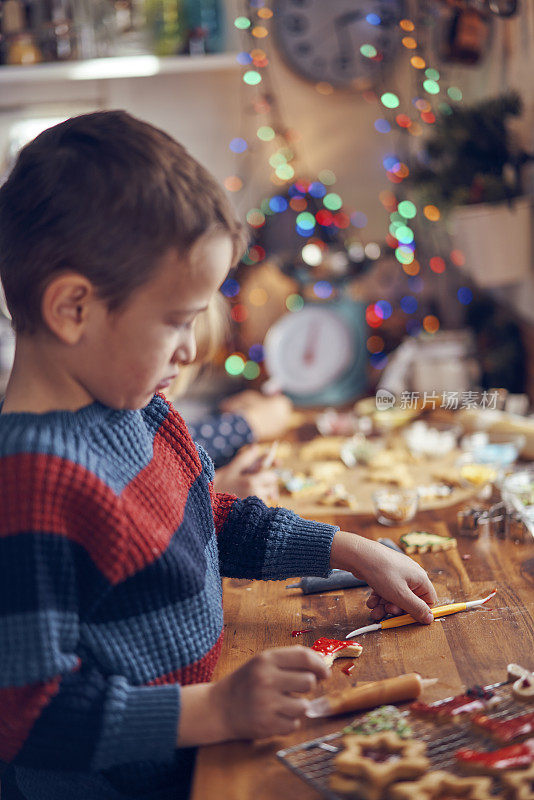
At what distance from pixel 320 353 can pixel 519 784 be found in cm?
179

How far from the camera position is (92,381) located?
73 centimetres

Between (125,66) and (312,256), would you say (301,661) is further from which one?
(125,66)

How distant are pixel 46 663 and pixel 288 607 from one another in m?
0.40

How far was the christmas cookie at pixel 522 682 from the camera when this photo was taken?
0.72 meters

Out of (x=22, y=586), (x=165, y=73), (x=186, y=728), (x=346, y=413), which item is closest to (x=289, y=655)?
(x=186, y=728)

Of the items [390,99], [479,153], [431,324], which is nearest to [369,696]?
[479,153]

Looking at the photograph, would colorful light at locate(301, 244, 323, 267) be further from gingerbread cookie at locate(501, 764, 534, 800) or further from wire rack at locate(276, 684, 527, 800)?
gingerbread cookie at locate(501, 764, 534, 800)

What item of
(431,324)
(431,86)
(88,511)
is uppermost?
(431,86)

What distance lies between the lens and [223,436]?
1.77m

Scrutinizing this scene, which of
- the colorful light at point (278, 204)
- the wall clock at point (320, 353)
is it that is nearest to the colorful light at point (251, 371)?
the wall clock at point (320, 353)

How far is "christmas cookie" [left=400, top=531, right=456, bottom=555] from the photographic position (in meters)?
1.14

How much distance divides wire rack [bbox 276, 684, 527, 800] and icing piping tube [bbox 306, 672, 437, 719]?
3 centimetres

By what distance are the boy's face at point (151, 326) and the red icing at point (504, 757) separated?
0.40m

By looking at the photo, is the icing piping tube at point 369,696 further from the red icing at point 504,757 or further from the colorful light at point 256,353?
the colorful light at point 256,353
